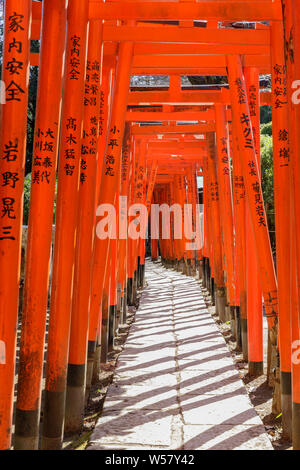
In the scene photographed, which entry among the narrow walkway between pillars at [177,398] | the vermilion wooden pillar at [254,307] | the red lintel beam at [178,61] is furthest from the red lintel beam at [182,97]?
the narrow walkway between pillars at [177,398]

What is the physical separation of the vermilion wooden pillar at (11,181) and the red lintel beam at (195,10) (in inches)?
52.8

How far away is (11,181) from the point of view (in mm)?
2473

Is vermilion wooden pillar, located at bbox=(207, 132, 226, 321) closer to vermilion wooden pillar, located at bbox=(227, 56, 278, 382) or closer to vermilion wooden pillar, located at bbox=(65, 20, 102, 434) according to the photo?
vermilion wooden pillar, located at bbox=(227, 56, 278, 382)

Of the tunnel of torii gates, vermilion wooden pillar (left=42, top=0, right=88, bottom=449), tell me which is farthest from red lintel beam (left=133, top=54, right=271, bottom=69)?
vermilion wooden pillar (left=42, top=0, right=88, bottom=449)

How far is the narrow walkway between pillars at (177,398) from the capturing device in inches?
126

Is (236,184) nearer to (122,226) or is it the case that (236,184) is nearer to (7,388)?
(122,226)

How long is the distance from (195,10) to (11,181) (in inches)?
85.2

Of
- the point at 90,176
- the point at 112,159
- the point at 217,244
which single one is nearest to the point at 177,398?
the point at 90,176

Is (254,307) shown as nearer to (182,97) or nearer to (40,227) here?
(40,227)

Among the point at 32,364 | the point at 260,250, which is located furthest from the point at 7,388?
the point at 260,250

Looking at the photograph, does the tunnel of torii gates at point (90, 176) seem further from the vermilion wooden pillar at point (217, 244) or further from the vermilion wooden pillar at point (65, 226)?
the vermilion wooden pillar at point (217, 244)

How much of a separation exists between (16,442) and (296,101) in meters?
2.39

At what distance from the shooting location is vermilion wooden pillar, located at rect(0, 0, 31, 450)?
2.37 metres

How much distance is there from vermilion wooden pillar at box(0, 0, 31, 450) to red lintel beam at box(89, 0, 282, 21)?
1.34 meters
